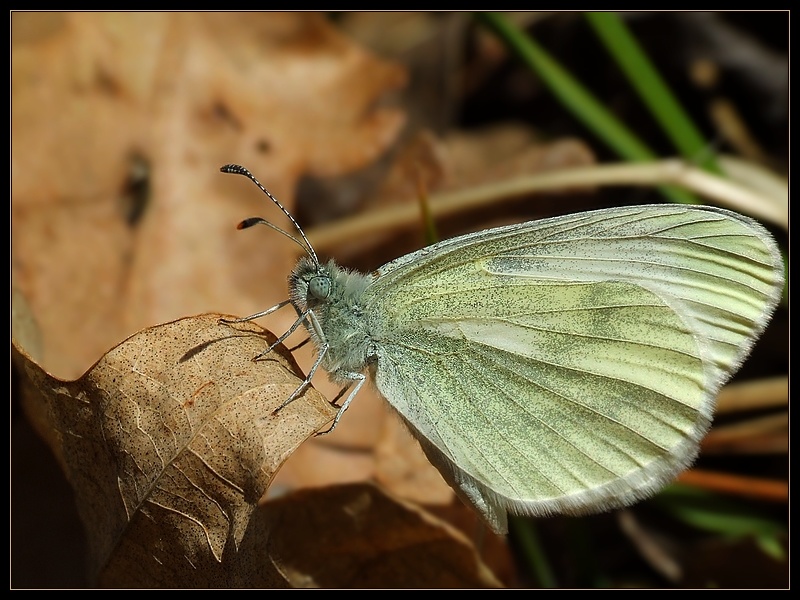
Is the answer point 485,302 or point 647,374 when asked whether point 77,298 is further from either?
point 647,374

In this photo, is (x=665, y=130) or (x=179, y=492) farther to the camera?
(x=665, y=130)

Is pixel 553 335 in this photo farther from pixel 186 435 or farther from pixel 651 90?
pixel 651 90

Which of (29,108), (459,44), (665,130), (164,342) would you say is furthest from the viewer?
(459,44)

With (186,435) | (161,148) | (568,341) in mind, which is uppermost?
(161,148)

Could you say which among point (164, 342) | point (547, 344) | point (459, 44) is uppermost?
point (459, 44)

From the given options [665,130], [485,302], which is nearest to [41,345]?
[485,302]

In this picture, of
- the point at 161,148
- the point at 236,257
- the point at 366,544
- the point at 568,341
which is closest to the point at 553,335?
the point at 568,341

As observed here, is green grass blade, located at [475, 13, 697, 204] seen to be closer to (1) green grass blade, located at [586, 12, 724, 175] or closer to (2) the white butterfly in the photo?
(1) green grass blade, located at [586, 12, 724, 175]

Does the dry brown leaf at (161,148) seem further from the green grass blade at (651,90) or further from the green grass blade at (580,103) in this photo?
the green grass blade at (651,90)
